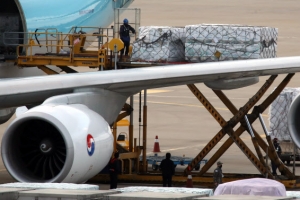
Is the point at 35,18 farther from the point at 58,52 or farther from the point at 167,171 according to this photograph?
the point at 167,171

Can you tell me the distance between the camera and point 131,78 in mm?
15781

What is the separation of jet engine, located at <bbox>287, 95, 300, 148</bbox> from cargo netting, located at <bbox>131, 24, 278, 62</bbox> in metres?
2.11

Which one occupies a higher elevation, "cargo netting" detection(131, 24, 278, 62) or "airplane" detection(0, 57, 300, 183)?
"cargo netting" detection(131, 24, 278, 62)

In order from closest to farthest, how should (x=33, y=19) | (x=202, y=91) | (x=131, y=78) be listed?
1. (x=131, y=78)
2. (x=33, y=19)
3. (x=202, y=91)

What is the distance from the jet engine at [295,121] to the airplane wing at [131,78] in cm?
78

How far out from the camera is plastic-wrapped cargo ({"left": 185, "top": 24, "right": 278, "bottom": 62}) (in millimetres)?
19500

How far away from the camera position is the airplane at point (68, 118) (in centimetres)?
1431

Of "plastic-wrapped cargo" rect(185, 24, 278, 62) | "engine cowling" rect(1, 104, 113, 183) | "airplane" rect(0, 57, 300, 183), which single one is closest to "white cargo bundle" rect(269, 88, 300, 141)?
"plastic-wrapped cargo" rect(185, 24, 278, 62)

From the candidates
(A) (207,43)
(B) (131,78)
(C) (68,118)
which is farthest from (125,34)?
(C) (68,118)

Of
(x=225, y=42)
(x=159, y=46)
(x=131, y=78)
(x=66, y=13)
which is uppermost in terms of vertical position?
(x=66, y=13)

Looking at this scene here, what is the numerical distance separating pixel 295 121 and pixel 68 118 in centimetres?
515

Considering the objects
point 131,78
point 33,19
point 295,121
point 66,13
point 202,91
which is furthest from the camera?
point 202,91

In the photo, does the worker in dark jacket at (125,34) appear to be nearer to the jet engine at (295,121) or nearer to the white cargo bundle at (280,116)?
the jet engine at (295,121)

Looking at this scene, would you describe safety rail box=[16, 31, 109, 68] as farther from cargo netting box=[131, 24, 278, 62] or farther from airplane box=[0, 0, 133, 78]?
cargo netting box=[131, 24, 278, 62]
